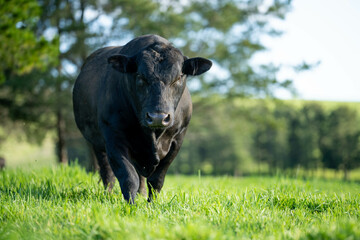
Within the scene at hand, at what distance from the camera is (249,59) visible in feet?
65.0

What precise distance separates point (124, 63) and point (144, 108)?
2.38ft

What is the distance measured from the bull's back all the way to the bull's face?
104 centimetres

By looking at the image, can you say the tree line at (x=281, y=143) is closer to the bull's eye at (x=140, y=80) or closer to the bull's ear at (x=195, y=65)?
the bull's ear at (x=195, y=65)

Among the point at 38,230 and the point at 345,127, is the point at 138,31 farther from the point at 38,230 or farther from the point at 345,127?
the point at 345,127

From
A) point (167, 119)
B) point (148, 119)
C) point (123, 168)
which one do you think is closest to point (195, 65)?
point (167, 119)

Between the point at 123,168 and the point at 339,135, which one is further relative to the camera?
the point at 339,135

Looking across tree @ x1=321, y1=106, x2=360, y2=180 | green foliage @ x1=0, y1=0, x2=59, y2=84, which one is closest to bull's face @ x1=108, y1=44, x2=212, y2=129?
green foliage @ x1=0, y1=0, x2=59, y2=84

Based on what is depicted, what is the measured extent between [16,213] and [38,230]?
2.02ft

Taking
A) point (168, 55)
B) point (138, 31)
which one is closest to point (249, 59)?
point (138, 31)

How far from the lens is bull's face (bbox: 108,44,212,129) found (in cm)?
364

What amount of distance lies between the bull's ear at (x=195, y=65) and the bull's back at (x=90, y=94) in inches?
53.2

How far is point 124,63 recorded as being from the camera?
4.11 meters

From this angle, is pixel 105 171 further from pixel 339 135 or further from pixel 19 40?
pixel 339 135

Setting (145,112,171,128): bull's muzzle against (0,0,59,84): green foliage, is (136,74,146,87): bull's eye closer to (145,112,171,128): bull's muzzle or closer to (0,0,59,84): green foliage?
(145,112,171,128): bull's muzzle
